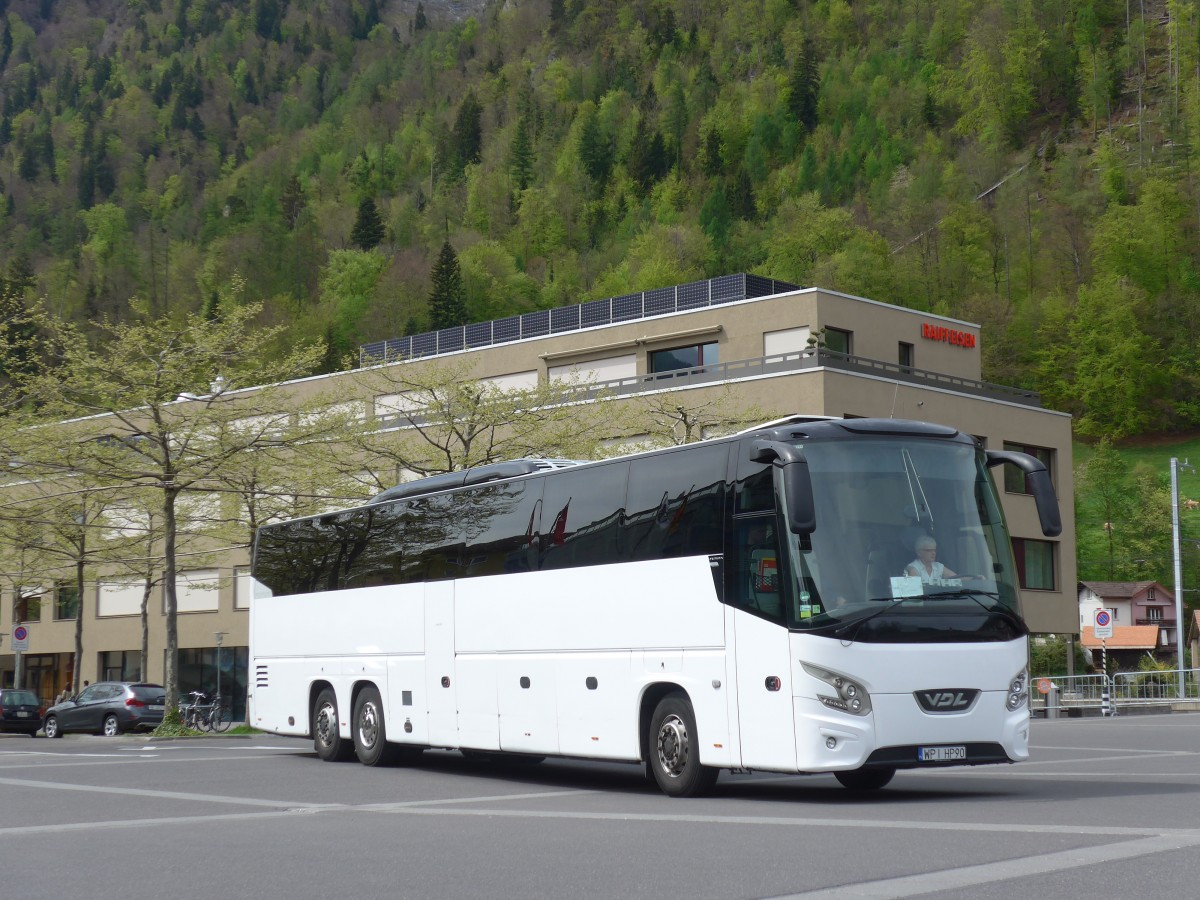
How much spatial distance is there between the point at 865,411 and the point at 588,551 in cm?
3486

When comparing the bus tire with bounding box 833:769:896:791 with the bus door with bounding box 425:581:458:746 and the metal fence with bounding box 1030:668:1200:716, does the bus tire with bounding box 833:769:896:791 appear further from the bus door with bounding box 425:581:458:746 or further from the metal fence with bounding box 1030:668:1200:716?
the metal fence with bounding box 1030:668:1200:716

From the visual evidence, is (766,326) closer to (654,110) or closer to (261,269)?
(261,269)

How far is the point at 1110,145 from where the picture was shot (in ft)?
471

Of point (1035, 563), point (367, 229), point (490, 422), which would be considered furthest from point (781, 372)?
point (367, 229)

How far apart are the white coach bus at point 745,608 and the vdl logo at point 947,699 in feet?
0.05

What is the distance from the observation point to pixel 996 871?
27.4 ft

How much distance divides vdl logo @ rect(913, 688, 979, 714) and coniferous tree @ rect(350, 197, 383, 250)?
145 metres

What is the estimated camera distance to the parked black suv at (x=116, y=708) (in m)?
38.5

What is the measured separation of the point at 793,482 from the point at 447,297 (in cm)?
10919

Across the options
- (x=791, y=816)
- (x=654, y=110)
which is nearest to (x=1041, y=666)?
(x=791, y=816)

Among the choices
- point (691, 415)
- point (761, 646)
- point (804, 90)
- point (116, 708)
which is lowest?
point (116, 708)

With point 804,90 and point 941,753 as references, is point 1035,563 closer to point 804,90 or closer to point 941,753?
point 941,753

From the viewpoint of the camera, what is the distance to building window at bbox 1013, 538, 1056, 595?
5600 centimetres

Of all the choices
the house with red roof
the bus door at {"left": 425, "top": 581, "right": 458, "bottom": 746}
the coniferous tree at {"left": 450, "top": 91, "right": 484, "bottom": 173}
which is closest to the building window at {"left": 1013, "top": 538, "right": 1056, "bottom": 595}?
the bus door at {"left": 425, "top": 581, "right": 458, "bottom": 746}
